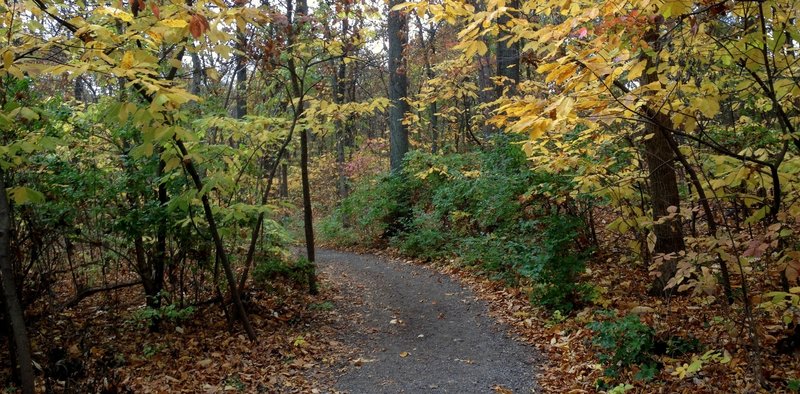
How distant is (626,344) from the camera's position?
4.73 m

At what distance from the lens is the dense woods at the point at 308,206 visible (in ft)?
A: 11.0

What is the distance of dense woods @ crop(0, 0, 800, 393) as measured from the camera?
11.0 feet

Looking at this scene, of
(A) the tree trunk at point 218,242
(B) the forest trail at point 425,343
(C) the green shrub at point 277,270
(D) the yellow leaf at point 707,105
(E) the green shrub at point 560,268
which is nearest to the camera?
(D) the yellow leaf at point 707,105

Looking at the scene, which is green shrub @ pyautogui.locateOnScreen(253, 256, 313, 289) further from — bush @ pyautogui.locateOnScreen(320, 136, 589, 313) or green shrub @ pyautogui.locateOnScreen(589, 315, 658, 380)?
green shrub @ pyautogui.locateOnScreen(589, 315, 658, 380)

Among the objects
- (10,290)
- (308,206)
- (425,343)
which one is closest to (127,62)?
(10,290)

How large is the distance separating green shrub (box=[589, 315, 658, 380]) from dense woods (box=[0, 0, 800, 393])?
2 centimetres

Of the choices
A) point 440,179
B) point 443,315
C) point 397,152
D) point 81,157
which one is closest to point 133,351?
point 81,157

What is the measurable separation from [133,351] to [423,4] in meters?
5.21

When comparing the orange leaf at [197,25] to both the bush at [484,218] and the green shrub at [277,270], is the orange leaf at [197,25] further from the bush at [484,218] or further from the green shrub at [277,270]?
the bush at [484,218]

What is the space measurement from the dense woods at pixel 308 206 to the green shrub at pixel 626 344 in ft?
0.07

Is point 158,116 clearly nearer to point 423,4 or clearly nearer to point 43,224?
point 423,4

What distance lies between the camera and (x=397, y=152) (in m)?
15.4

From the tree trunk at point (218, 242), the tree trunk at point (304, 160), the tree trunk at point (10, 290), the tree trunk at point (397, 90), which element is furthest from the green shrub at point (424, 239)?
the tree trunk at point (10, 290)

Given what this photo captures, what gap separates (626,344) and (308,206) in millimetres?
5231
